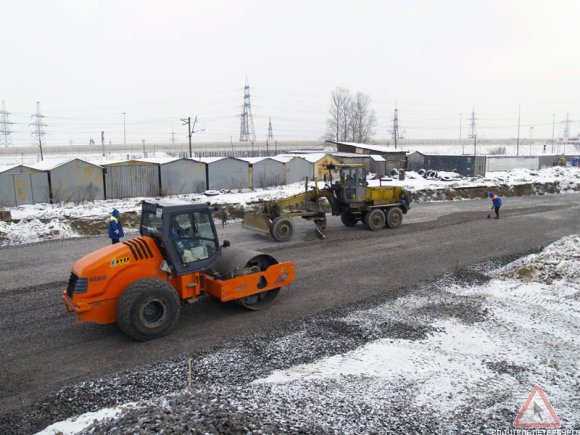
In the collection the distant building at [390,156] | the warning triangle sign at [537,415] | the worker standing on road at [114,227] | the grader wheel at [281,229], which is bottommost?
the warning triangle sign at [537,415]

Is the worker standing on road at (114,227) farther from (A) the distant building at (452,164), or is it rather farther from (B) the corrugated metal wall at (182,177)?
(A) the distant building at (452,164)

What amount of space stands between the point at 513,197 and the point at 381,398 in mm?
26931

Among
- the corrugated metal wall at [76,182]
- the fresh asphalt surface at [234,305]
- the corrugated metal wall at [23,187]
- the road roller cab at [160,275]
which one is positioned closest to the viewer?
the fresh asphalt surface at [234,305]

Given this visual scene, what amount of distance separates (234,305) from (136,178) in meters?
16.2

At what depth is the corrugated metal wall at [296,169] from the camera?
28609 mm

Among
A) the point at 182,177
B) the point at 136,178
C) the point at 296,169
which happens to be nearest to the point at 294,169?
the point at 296,169

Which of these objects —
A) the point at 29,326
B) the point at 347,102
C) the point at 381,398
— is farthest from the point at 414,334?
the point at 347,102

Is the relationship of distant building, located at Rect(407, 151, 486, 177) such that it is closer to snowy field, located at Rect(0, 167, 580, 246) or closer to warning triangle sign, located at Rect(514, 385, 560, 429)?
snowy field, located at Rect(0, 167, 580, 246)

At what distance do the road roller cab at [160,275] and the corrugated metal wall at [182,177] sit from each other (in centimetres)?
1621

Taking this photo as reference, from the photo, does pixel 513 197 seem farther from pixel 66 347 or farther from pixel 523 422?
pixel 66 347

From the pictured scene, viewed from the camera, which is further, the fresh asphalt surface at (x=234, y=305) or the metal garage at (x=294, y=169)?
the metal garage at (x=294, y=169)

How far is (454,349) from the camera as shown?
6.81 m

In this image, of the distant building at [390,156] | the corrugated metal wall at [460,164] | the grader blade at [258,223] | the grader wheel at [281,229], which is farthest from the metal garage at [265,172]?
the corrugated metal wall at [460,164]

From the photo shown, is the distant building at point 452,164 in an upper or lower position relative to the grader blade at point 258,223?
upper
